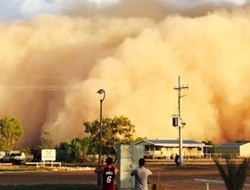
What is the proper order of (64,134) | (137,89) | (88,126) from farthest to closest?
(137,89), (64,134), (88,126)

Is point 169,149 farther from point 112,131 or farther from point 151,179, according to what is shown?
point 151,179

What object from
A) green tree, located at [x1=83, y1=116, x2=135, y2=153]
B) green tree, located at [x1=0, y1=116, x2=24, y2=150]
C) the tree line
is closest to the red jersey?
the tree line

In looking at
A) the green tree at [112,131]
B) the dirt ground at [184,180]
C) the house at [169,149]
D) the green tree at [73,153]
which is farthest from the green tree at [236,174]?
the house at [169,149]

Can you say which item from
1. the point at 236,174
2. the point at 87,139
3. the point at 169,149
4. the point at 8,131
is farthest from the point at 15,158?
the point at 236,174

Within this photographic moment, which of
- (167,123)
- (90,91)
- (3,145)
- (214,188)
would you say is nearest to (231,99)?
(167,123)

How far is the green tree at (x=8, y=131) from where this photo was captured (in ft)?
281

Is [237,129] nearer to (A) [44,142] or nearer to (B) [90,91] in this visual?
(B) [90,91]

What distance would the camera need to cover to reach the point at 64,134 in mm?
112875

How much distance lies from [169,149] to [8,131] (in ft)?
83.0

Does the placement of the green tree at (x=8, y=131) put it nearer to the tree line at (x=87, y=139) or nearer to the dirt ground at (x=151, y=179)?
the tree line at (x=87, y=139)

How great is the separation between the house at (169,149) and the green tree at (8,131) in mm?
20368

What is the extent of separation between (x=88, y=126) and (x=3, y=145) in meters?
16.8

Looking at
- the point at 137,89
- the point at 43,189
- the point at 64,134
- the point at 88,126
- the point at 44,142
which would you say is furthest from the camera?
the point at 137,89

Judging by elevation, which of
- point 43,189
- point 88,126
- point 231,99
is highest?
point 231,99
